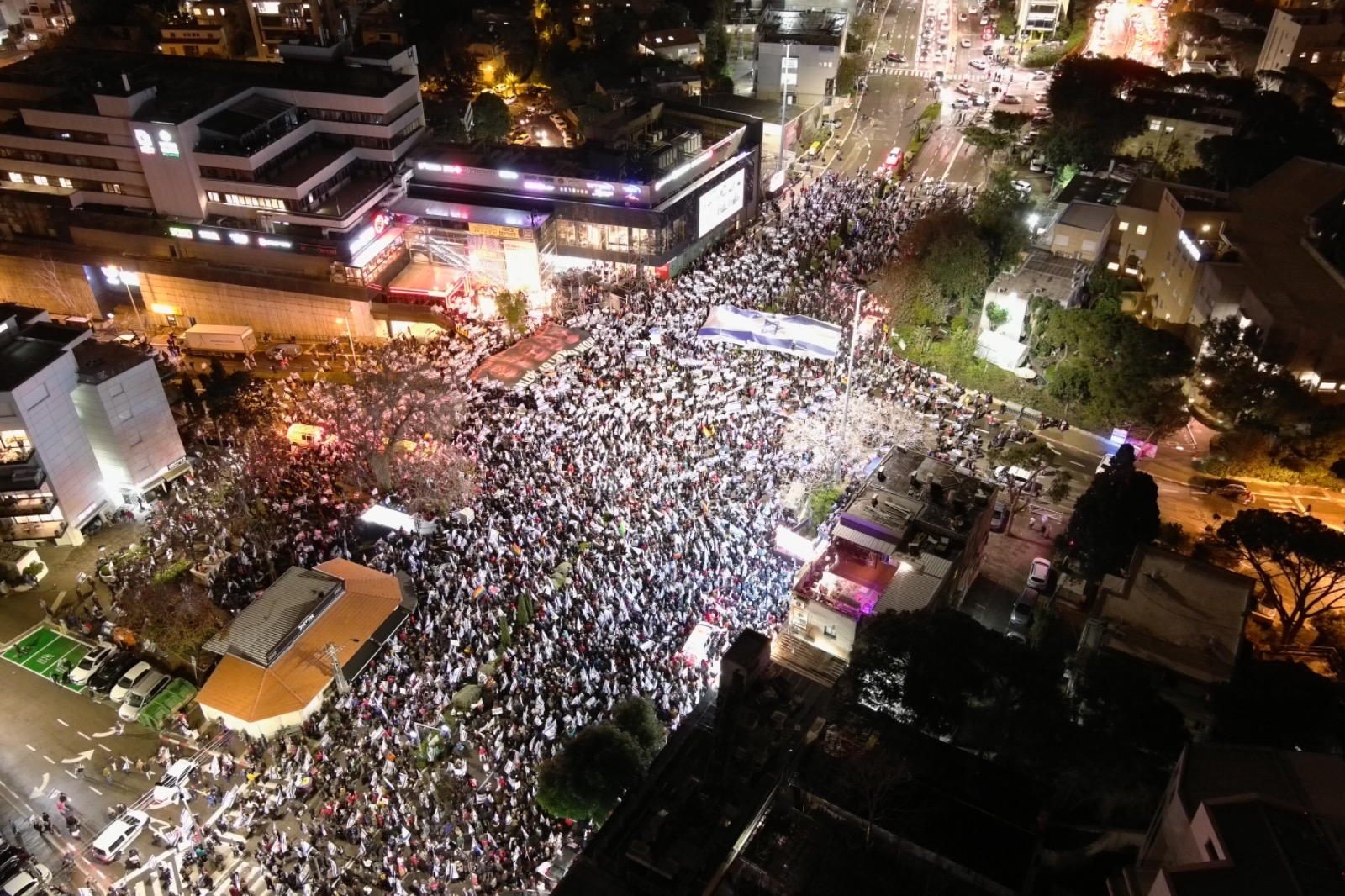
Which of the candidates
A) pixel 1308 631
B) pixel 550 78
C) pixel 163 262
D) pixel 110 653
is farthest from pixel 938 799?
pixel 550 78

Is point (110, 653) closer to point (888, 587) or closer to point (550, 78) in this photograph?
point (888, 587)

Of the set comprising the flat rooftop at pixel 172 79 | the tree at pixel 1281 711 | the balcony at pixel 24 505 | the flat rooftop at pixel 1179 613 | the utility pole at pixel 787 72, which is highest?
the flat rooftop at pixel 172 79

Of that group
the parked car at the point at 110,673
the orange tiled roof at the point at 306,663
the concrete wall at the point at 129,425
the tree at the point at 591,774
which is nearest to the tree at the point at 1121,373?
the tree at the point at 591,774

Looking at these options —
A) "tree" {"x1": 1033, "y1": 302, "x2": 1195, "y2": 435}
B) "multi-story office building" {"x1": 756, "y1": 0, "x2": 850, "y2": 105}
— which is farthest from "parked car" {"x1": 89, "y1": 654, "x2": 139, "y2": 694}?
"multi-story office building" {"x1": 756, "y1": 0, "x2": 850, "y2": 105}

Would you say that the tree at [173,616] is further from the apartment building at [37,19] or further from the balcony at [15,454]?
the apartment building at [37,19]

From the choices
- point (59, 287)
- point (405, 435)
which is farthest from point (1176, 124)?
point (59, 287)

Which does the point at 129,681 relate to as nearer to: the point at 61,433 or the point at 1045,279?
the point at 61,433

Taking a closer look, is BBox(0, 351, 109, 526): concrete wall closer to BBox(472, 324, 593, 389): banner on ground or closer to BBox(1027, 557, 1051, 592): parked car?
BBox(472, 324, 593, 389): banner on ground
